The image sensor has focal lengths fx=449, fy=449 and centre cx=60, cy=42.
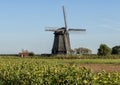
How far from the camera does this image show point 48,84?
43.7ft

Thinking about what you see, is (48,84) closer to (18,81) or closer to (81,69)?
(81,69)

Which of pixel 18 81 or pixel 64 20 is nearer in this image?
pixel 18 81

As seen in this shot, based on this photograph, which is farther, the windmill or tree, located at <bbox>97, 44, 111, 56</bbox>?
tree, located at <bbox>97, 44, 111, 56</bbox>

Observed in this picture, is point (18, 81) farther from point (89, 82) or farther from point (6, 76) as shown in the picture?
point (89, 82)

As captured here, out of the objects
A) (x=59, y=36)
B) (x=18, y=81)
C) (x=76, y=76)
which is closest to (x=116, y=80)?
(x=76, y=76)

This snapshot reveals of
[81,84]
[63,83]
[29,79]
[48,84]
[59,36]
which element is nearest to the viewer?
[81,84]

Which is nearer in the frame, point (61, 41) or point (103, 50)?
point (61, 41)

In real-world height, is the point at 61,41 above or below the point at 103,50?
above

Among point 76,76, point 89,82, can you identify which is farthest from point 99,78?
point 76,76

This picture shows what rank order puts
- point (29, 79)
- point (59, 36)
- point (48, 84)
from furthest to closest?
point (59, 36), point (29, 79), point (48, 84)

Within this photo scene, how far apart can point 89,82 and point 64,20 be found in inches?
2498

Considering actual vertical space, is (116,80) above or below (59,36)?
below

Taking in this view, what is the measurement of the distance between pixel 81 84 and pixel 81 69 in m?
1.34

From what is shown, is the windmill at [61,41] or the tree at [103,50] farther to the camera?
the tree at [103,50]
